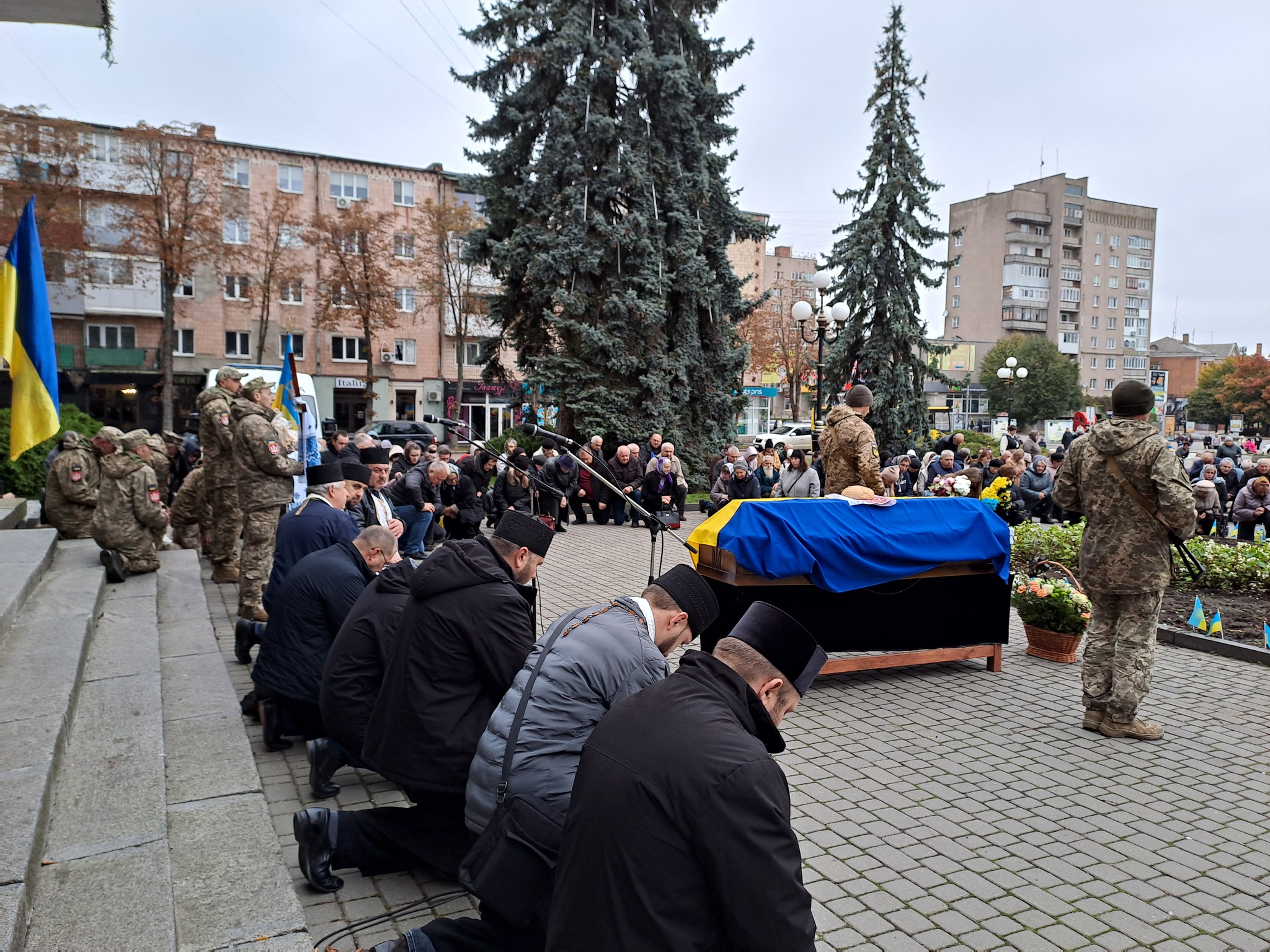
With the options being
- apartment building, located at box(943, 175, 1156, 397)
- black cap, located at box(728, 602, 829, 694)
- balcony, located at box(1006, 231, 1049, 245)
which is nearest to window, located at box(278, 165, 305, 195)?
black cap, located at box(728, 602, 829, 694)

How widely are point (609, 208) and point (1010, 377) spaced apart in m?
22.6

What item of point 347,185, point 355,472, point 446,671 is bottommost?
point 446,671

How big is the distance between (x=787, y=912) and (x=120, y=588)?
913 cm

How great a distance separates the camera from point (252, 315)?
4531 centimetres

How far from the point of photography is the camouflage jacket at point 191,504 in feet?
39.1

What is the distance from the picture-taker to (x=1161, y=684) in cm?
767

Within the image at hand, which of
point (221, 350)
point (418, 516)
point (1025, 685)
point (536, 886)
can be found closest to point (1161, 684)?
point (1025, 685)

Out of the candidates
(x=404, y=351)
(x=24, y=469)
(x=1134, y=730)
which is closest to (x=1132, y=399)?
(x=1134, y=730)

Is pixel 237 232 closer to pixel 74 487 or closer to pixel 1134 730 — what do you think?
pixel 74 487

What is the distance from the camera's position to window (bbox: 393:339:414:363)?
48.6 m

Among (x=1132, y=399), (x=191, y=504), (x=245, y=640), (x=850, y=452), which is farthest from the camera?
(x=191, y=504)

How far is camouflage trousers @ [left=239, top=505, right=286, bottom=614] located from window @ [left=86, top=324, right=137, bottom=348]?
Result: 4107 centimetres

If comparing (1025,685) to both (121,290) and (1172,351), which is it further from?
(1172,351)

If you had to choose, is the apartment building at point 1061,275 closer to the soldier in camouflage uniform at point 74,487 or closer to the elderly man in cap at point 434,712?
the soldier in camouflage uniform at point 74,487
